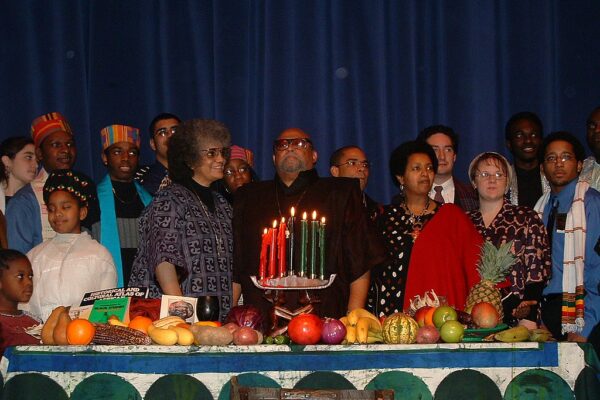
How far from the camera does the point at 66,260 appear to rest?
175 inches

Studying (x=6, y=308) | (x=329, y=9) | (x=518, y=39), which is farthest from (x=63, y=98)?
(x=518, y=39)

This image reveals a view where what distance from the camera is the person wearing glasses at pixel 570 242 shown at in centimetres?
458

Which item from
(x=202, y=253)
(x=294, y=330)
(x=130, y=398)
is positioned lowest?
(x=130, y=398)

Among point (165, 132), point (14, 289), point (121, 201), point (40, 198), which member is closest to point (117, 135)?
point (165, 132)

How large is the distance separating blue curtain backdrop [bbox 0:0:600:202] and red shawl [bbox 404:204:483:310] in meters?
1.92

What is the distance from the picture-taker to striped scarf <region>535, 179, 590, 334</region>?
455 centimetres

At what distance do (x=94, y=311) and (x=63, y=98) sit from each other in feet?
10.8

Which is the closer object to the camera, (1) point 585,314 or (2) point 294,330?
(2) point 294,330

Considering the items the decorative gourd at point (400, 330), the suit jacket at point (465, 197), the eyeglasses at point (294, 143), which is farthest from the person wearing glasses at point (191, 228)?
the suit jacket at point (465, 197)

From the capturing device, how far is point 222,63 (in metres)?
6.48

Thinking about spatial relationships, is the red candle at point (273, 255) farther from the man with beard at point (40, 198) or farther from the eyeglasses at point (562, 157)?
the eyeglasses at point (562, 157)

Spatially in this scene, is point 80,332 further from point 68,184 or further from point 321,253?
point 68,184

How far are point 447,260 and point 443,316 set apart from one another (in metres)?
1.08

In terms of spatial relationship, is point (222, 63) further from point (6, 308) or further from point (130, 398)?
point (130, 398)
